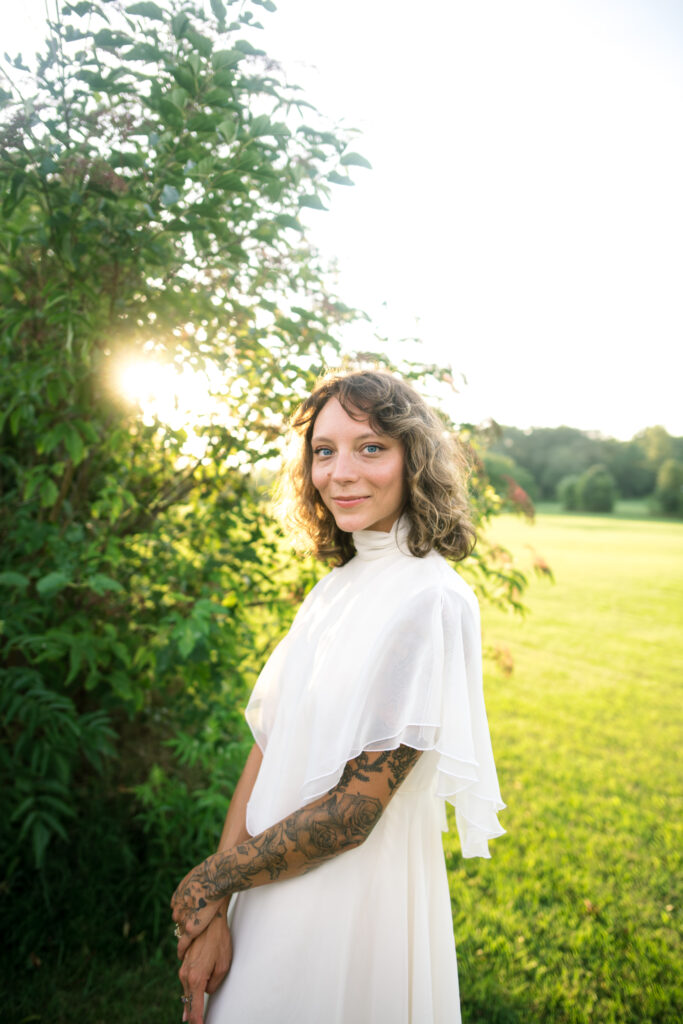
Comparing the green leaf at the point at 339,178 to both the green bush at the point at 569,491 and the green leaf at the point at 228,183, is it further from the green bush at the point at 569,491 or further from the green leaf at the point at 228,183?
the green bush at the point at 569,491

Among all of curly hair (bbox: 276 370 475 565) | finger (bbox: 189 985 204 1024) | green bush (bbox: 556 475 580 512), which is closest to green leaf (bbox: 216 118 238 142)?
curly hair (bbox: 276 370 475 565)

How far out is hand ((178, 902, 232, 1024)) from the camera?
1.46 metres

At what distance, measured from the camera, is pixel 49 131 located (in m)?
1.94

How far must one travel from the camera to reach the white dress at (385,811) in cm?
130

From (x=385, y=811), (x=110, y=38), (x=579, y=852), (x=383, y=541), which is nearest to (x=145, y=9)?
(x=110, y=38)

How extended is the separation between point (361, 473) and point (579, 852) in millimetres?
3627

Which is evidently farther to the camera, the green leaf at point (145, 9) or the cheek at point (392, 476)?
the green leaf at point (145, 9)

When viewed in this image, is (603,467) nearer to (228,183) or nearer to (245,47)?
(228,183)

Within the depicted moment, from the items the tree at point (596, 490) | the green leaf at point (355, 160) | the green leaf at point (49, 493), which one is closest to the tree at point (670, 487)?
the tree at point (596, 490)

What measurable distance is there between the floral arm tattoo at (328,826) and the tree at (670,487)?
51636 mm

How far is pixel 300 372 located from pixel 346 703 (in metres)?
1.62

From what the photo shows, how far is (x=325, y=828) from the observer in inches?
50.8

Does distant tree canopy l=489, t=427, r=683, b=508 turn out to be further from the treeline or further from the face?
the face

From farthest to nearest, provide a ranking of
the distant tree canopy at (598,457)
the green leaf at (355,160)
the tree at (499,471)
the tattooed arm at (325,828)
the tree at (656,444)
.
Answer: the distant tree canopy at (598,457), the tree at (656,444), the tree at (499,471), the green leaf at (355,160), the tattooed arm at (325,828)
